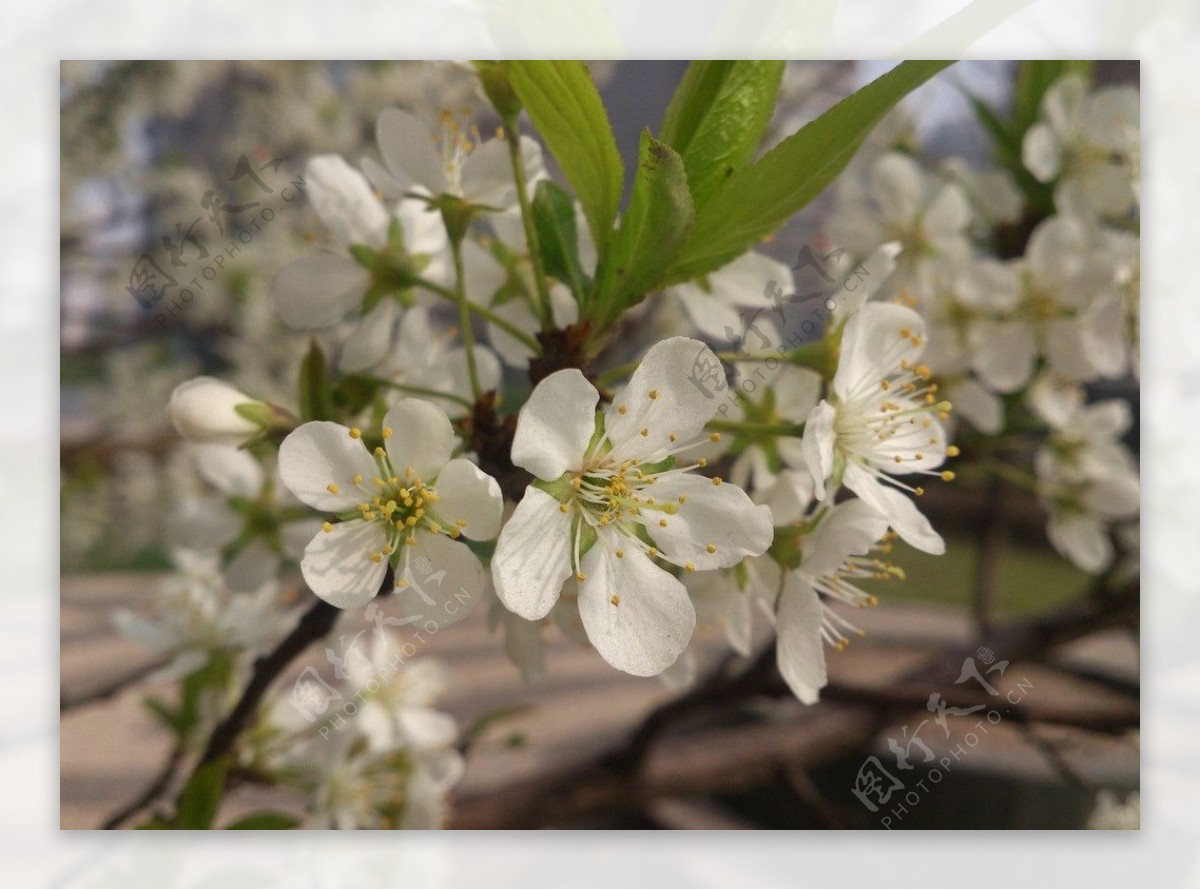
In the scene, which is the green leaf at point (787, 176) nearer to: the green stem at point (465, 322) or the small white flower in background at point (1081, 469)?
the green stem at point (465, 322)

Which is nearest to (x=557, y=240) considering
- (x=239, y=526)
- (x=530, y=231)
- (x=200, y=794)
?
(x=530, y=231)

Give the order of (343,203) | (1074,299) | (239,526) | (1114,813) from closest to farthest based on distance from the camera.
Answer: (343,203), (239,526), (1074,299), (1114,813)

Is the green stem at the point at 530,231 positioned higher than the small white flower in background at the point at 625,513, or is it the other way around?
the green stem at the point at 530,231

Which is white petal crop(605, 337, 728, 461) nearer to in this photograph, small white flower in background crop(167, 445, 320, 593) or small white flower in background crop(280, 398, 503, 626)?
small white flower in background crop(280, 398, 503, 626)

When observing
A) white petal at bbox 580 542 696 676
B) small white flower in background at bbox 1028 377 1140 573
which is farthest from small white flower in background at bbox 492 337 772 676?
small white flower in background at bbox 1028 377 1140 573

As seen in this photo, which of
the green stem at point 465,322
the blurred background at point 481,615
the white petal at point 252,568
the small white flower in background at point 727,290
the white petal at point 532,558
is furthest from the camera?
the blurred background at point 481,615

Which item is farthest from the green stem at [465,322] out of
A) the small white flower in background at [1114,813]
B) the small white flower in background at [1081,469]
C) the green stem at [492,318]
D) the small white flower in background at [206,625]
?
the small white flower in background at [1114,813]

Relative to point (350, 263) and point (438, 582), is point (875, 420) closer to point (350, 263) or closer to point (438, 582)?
point (438, 582)

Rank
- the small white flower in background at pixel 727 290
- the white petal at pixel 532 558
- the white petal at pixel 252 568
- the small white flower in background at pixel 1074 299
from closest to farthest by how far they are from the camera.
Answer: the white petal at pixel 532 558, the small white flower in background at pixel 727 290, the white petal at pixel 252 568, the small white flower in background at pixel 1074 299

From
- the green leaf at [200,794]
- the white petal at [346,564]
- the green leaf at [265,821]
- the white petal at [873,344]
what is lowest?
the green leaf at [265,821]
